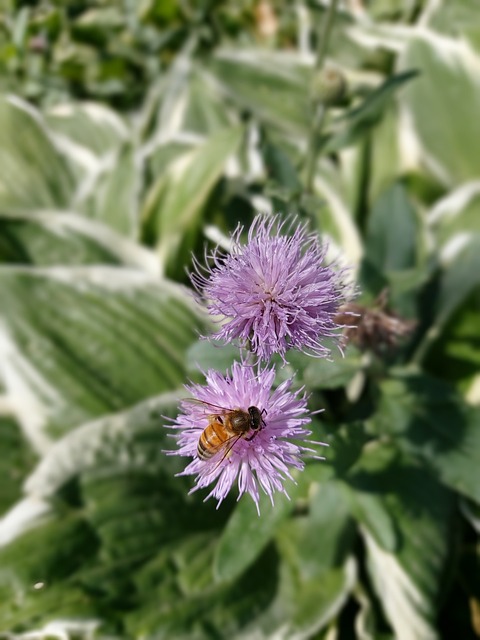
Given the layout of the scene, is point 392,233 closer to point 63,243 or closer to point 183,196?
point 183,196

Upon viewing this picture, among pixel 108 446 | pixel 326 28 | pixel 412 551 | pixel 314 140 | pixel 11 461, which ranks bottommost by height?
pixel 11 461

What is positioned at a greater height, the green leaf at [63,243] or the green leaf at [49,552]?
the green leaf at [63,243]

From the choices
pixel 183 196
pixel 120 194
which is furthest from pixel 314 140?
pixel 120 194

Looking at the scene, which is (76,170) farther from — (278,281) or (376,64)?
(278,281)

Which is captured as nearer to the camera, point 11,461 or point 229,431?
point 229,431

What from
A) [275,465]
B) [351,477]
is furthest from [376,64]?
[275,465]

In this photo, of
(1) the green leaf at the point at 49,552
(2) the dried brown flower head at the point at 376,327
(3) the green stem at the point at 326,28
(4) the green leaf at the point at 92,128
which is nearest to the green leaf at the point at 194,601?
(1) the green leaf at the point at 49,552

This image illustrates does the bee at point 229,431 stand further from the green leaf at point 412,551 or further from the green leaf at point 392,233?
the green leaf at point 392,233

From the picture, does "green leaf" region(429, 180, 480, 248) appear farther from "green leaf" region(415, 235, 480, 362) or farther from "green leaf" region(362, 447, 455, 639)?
"green leaf" region(362, 447, 455, 639)
